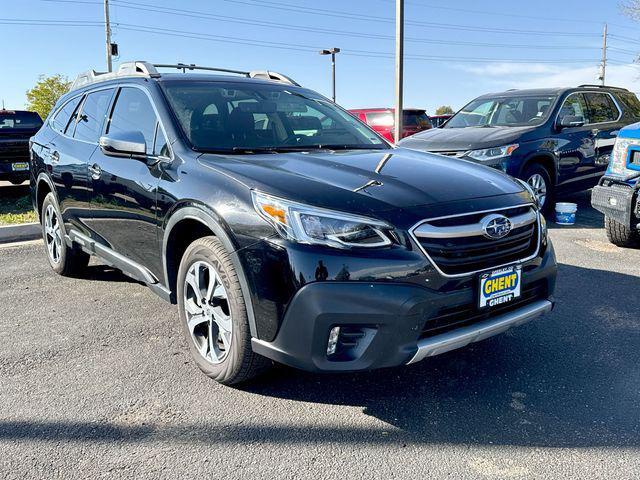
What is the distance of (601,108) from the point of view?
342 inches

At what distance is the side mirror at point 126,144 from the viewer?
3328 millimetres

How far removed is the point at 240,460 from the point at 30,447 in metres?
0.95

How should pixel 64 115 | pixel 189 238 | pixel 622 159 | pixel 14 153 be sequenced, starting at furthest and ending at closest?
pixel 14 153, pixel 622 159, pixel 64 115, pixel 189 238

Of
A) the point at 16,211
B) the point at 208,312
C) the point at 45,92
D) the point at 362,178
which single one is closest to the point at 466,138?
the point at 362,178

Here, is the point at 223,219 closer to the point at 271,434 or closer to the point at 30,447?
the point at 271,434

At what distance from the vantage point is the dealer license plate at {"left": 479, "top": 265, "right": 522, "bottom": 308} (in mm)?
2695

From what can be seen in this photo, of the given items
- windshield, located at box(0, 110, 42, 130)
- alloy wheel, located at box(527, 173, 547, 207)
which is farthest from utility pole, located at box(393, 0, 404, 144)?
windshield, located at box(0, 110, 42, 130)

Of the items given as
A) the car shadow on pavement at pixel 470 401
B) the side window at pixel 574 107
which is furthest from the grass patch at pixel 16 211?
the side window at pixel 574 107

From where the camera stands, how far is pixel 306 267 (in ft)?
8.02

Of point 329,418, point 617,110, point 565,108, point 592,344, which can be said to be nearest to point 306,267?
point 329,418

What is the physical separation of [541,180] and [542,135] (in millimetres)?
597

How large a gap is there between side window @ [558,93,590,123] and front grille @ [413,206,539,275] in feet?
18.8

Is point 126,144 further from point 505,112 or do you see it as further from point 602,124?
point 602,124

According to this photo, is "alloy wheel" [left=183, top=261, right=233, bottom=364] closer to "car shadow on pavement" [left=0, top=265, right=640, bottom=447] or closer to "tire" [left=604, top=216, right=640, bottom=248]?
"car shadow on pavement" [left=0, top=265, right=640, bottom=447]
